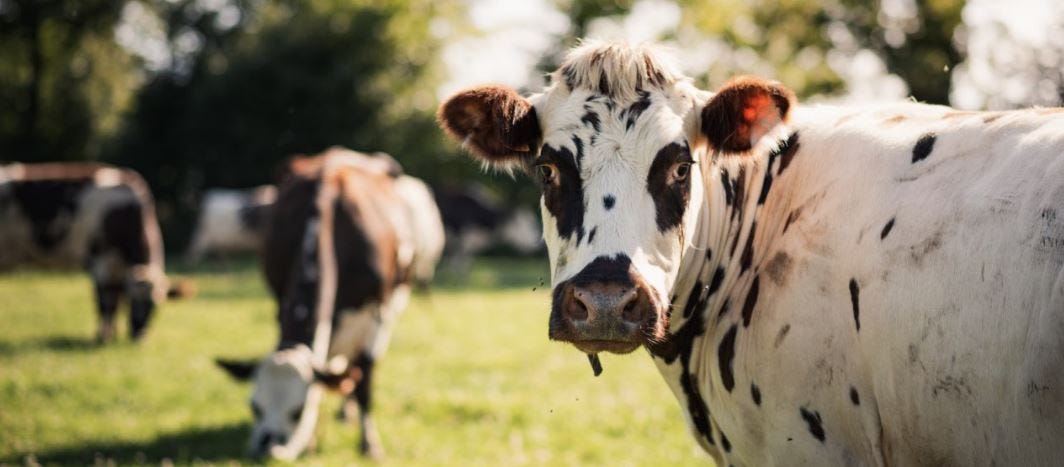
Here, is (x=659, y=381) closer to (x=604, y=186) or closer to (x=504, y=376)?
(x=504, y=376)

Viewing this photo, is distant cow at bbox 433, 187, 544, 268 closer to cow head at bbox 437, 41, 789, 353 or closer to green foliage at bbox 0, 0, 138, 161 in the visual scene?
green foliage at bbox 0, 0, 138, 161

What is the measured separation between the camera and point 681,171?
3352 mm

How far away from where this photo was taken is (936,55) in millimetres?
33969

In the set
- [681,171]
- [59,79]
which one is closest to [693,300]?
[681,171]

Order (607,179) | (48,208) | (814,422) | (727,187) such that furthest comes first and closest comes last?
(48,208) → (727,187) → (607,179) → (814,422)

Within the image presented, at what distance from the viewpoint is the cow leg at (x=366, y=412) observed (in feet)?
23.5

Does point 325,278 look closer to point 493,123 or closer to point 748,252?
point 493,123

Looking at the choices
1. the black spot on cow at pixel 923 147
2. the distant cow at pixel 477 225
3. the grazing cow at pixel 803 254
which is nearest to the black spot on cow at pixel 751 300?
the grazing cow at pixel 803 254

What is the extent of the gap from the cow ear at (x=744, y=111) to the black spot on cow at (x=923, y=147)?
493mm

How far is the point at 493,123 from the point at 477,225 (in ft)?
103

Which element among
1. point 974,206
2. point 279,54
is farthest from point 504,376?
point 279,54

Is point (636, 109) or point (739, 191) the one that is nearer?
point (636, 109)

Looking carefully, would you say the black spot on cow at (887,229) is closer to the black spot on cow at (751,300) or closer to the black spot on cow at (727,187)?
the black spot on cow at (751,300)

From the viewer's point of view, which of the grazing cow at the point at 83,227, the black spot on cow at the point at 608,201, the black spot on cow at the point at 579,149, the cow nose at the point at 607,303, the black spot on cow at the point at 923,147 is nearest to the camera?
the cow nose at the point at 607,303
